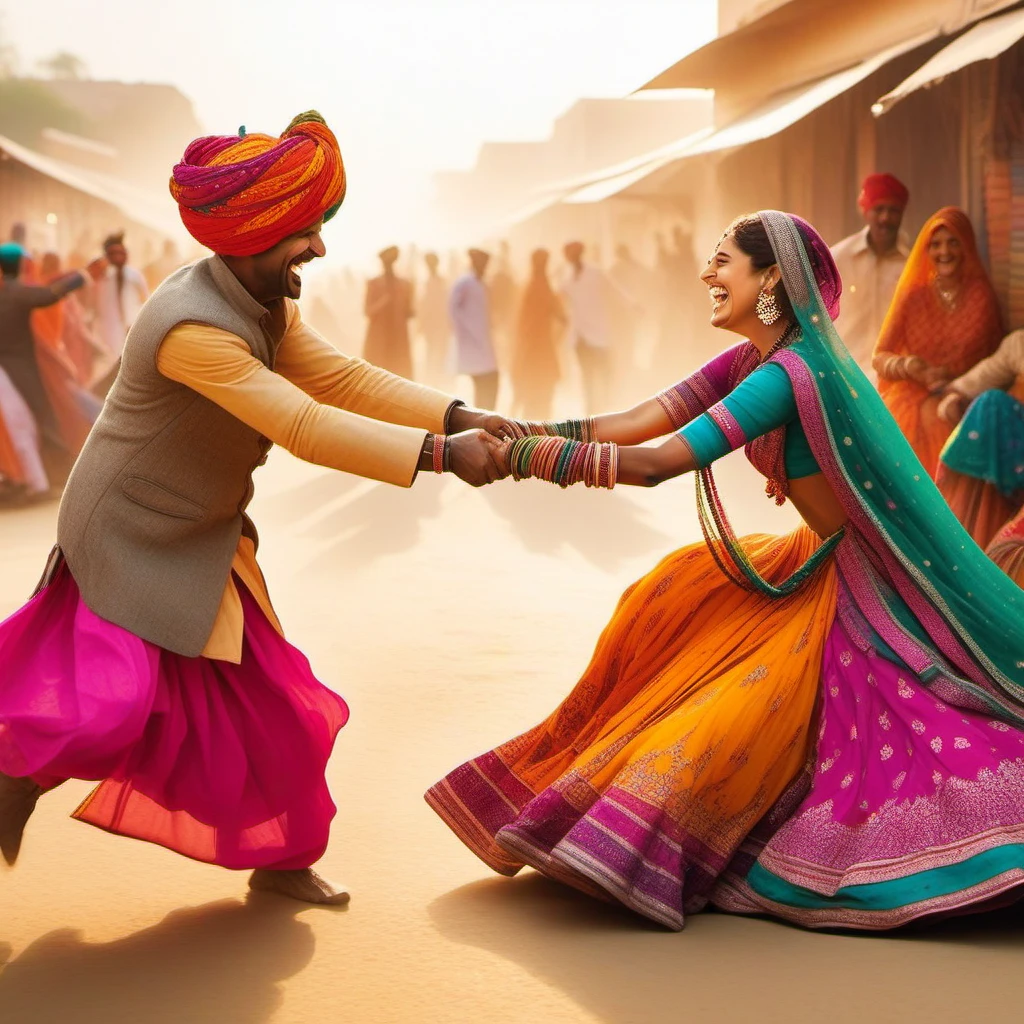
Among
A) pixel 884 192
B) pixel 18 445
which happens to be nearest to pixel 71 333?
pixel 18 445

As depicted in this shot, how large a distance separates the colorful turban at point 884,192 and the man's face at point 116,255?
25.3 ft

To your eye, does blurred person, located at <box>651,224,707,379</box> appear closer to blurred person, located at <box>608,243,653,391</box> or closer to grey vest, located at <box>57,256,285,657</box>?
blurred person, located at <box>608,243,653,391</box>

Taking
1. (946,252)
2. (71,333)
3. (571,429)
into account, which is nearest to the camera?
(571,429)

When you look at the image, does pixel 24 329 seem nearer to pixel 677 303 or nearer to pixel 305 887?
pixel 677 303

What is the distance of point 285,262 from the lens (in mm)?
3652

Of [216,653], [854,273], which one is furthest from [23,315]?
[216,653]

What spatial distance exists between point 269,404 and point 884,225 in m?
6.70

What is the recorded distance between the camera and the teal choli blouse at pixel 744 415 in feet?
12.5

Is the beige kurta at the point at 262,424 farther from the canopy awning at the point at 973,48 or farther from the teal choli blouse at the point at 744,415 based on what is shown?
the canopy awning at the point at 973,48

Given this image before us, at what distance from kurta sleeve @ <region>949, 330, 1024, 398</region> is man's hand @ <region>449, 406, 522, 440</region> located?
14.2 ft

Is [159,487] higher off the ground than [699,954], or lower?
higher

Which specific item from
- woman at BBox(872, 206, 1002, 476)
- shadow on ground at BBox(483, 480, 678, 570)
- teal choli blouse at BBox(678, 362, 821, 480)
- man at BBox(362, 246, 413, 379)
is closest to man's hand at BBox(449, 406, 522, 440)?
teal choli blouse at BBox(678, 362, 821, 480)

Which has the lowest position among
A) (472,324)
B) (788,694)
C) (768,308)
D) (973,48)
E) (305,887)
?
(305,887)

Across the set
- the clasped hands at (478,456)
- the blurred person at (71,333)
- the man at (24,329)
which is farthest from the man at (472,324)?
the clasped hands at (478,456)
